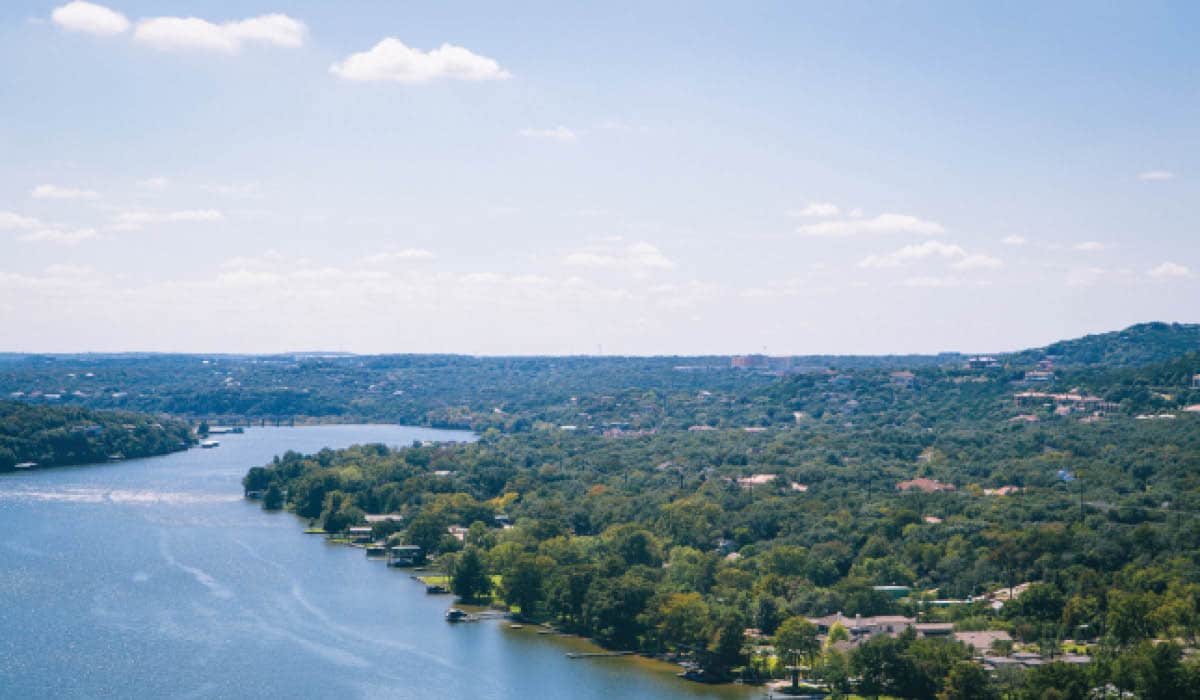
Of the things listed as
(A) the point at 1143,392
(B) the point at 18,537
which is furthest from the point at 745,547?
(A) the point at 1143,392

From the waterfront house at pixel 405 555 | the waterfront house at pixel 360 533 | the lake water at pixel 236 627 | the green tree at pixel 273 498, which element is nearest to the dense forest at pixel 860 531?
the green tree at pixel 273 498

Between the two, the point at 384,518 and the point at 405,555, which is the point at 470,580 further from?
the point at 384,518

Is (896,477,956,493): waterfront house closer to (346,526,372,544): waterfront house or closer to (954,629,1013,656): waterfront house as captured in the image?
(954,629,1013,656): waterfront house

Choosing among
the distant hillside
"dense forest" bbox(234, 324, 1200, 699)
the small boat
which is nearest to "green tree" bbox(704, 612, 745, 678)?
"dense forest" bbox(234, 324, 1200, 699)

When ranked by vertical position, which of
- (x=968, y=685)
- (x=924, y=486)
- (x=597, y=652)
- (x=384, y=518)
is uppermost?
(x=924, y=486)

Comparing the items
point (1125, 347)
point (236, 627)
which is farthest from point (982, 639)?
point (1125, 347)

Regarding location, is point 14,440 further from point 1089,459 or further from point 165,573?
point 1089,459

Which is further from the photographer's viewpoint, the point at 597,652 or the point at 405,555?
the point at 405,555
